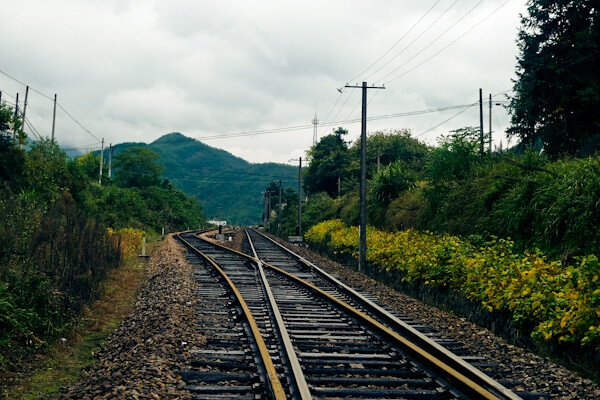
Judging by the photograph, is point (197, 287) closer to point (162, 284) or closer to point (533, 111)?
point (162, 284)

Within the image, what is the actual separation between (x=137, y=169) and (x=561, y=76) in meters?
71.1

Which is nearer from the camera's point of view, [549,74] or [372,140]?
[549,74]

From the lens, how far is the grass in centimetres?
626

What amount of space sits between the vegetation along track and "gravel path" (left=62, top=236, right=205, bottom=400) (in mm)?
282

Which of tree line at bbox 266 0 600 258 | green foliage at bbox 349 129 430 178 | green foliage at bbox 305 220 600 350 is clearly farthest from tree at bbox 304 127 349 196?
green foliage at bbox 305 220 600 350

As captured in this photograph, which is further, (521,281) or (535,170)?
(535,170)

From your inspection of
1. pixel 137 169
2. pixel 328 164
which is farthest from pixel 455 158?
pixel 137 169

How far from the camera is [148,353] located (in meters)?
6.98

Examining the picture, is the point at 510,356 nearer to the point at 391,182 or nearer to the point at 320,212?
the point at 391,182

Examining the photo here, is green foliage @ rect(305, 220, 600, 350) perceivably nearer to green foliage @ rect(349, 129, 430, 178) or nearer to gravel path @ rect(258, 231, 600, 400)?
gravel path @ rect(258, 231, 600, 400)

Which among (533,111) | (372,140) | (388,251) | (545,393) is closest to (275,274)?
(388,251)

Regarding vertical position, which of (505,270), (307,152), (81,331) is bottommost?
(81,331)

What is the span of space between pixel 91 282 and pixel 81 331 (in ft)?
6.73

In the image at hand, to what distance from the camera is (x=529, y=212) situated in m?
11.9
